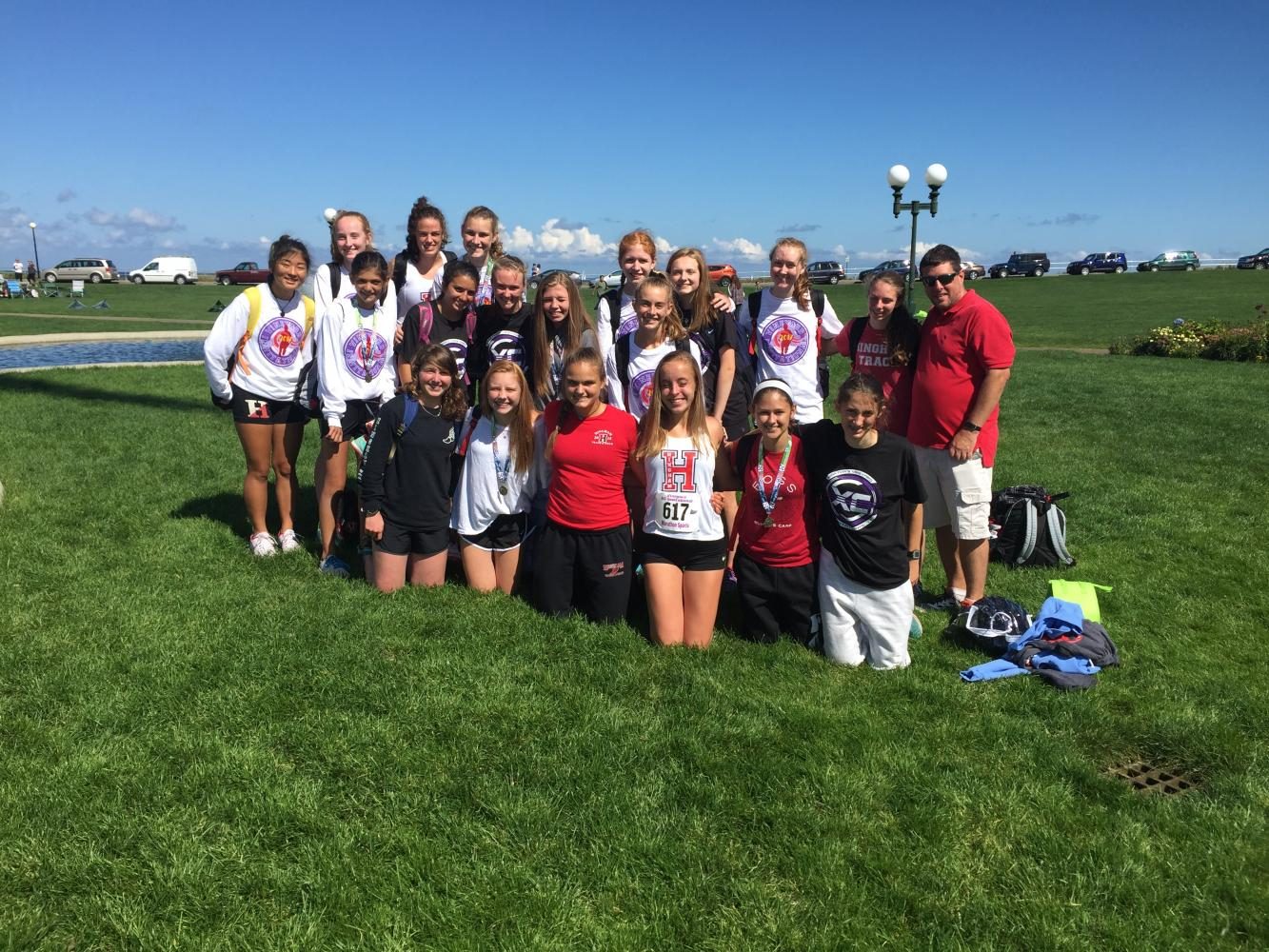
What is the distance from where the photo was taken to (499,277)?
5.17 m

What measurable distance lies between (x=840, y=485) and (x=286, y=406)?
3633 mm

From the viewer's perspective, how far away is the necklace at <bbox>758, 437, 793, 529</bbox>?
453cm

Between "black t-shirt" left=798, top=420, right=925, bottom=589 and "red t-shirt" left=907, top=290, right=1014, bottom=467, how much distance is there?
41cm

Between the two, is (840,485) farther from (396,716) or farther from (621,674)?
(396,716)

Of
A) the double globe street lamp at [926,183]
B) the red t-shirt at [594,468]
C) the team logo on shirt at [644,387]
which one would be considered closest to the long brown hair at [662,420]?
the red t-shirt at [594,468]

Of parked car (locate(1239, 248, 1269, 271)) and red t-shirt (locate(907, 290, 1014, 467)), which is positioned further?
parked car (locate(1239, 248, 1269, 271))

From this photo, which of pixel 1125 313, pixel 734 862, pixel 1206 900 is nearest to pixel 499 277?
pixel 734 862

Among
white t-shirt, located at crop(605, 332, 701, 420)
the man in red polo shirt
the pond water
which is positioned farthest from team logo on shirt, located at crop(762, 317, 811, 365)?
the pond water

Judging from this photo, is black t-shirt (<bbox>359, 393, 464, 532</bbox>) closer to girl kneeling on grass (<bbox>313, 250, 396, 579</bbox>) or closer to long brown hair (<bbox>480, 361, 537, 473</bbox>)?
girl kneeling on grass (<bbox>313, 250, 396, 579</bbox>)

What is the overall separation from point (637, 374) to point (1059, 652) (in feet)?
8.96

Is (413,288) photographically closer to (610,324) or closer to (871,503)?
(610,324)

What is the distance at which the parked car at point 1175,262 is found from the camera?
5975 cm

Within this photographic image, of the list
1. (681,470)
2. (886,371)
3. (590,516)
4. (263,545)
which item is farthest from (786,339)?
(263,545)

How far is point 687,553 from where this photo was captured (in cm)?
Answer: 461
